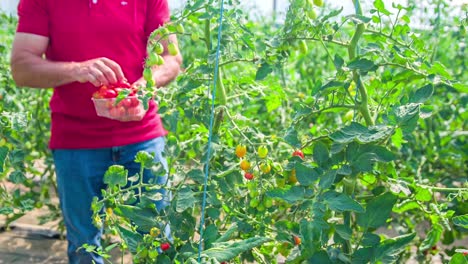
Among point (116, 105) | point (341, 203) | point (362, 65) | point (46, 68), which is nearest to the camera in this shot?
point (341, 203)

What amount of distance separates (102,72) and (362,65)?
82cm

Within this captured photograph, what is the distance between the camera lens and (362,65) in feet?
4.54

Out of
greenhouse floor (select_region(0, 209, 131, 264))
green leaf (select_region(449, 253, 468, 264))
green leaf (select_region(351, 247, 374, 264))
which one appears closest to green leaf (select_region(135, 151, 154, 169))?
green leaf (select_region(351, 247, 374, 264))

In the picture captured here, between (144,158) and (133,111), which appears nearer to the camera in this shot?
(144,158)

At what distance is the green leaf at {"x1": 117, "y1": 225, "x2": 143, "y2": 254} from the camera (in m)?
1.52

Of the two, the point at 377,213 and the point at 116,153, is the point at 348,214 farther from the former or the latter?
the point at 116,153

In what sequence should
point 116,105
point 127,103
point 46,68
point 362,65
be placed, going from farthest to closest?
point 46,68 → point 127,103 → point 116,105 → point 362,65

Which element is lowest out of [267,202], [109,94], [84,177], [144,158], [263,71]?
[84,177]

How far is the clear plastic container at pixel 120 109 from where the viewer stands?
1821mm

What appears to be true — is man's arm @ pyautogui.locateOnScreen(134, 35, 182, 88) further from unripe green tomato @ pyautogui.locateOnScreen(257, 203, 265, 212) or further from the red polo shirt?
unripe green tomato @ pyautogui.locateOnScreen(257, 203, 265, 212)

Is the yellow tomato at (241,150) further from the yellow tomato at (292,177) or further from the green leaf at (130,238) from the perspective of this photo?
the green leaf at (130,238)

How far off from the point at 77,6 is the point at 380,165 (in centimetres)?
112

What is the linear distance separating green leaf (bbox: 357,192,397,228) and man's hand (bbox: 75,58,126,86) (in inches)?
33.9

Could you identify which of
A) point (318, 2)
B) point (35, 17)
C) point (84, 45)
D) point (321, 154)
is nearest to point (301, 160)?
point (321, 154)
